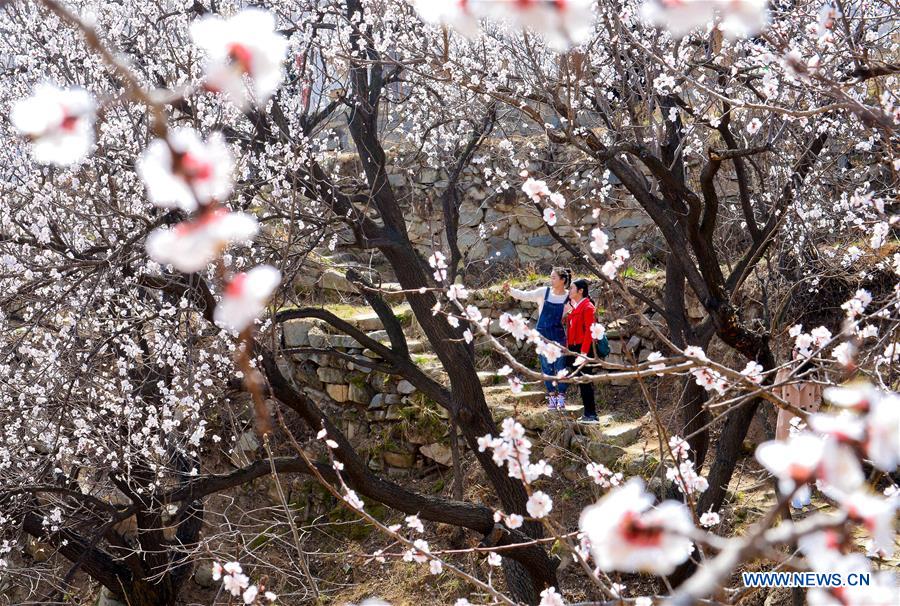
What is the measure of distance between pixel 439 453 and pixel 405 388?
733 mm

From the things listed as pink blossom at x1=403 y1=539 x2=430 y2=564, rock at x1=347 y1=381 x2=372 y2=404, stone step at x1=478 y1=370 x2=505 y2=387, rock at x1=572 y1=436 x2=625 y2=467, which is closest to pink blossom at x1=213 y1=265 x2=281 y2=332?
pink blossom at x1=403 y1=539 x2=430 y2=564

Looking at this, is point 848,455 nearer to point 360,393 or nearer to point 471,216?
point 360,393

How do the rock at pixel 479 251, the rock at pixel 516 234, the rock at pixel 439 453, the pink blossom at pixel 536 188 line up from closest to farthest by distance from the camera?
the pink blossom at pixel 536 188, the rock at pixel 439 453, the rock at pixel 479 251, the rock at pixel 516 234

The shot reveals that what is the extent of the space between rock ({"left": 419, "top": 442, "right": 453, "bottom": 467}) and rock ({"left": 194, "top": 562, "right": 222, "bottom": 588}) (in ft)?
7.28

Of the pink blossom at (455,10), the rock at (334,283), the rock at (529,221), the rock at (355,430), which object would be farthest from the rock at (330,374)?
the pink blossom at (455,10)

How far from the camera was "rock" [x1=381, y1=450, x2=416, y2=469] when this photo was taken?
7980 millimetres

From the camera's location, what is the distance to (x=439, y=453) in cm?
777

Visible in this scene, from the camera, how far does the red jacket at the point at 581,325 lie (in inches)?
231

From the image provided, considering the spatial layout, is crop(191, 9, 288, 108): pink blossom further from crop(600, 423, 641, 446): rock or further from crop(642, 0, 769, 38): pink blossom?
crop(600, 423, 641, 446): rock

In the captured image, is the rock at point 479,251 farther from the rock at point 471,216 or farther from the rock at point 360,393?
the rock at point 360,393

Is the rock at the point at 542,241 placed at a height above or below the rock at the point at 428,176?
below

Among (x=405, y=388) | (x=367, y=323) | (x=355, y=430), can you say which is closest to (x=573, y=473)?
(x=405, y=388)

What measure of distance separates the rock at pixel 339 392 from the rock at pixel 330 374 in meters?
0.05

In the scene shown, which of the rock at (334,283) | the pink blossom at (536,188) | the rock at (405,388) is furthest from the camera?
the rock at (334,283)
